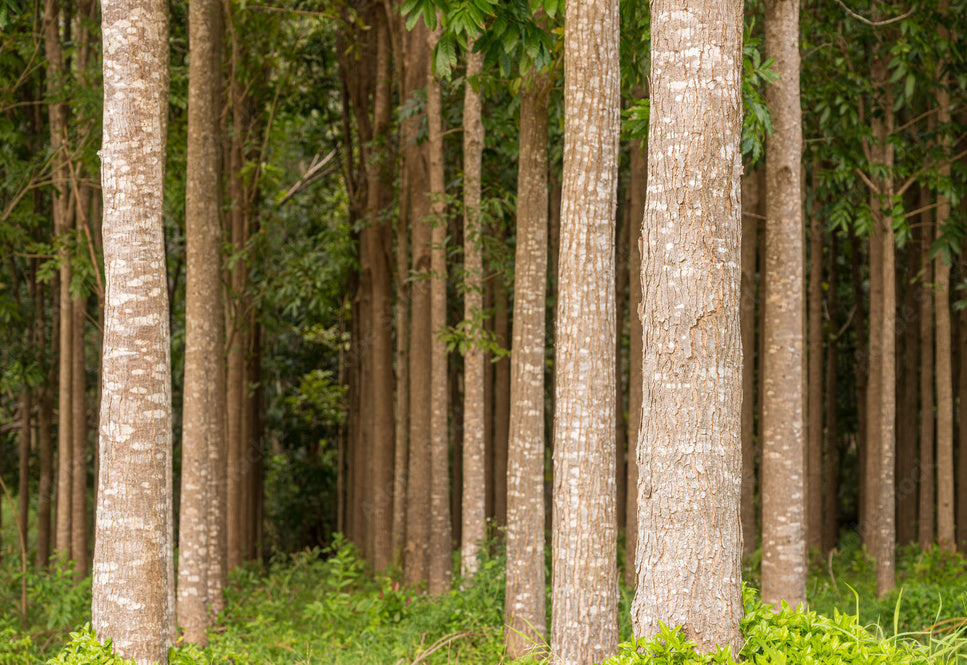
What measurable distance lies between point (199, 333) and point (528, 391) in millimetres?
3323

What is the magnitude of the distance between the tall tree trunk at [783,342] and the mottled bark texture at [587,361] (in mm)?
1460

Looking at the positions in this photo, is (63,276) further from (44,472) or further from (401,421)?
(401,421)

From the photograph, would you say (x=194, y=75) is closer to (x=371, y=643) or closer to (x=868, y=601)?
(x=371, y=643)

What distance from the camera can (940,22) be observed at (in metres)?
9.93

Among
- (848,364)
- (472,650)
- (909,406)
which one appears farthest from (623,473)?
(472,650)

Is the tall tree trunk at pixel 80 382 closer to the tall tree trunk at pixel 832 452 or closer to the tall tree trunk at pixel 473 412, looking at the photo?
the tall tree trunk at pixel 473 412

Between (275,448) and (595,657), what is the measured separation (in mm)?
19934

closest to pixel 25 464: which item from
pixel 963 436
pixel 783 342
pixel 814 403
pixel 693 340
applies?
pixel 814 403

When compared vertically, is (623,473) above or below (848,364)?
below

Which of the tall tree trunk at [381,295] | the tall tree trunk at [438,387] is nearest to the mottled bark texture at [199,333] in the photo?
the tall tree trunk at [438,387]

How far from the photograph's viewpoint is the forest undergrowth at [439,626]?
13.4 ft

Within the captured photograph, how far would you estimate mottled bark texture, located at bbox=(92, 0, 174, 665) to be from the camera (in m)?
4.98

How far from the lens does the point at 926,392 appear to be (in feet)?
42.2

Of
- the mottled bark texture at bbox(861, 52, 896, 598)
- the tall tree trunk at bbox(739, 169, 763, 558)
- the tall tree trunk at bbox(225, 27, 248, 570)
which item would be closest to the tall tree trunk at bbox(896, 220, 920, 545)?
the mottled bark texture at bbox(861, 52, 896, 598)
